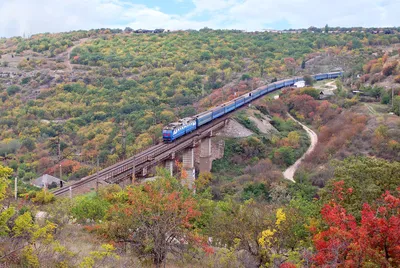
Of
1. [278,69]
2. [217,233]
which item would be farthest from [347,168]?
[278,69]

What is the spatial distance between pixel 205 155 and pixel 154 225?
32494 mm

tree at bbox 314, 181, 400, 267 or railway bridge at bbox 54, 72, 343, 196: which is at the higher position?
tree at bbox 314, 181, 400, 267

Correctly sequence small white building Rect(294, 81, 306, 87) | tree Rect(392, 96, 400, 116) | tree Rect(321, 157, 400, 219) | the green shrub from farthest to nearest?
small white building Rect(294, 81, 306, 87)
tree Rect(392, 96, 400, 116)
the green shrub
tree Rect(321, 157, 400, 219)

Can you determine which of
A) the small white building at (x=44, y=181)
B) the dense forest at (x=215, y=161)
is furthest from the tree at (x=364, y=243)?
the small white building at (x=44, y=181)

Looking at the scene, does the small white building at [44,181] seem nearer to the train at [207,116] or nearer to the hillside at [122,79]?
the hillside at [122,79]

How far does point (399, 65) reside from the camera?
57.7 meters

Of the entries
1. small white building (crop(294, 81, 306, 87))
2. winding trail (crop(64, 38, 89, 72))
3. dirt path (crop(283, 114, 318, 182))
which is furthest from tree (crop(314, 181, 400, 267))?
winding trail (crop(64, 38, 89, 72))

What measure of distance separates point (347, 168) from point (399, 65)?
48296 mm

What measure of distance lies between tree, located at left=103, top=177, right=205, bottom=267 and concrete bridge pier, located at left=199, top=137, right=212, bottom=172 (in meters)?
31.0

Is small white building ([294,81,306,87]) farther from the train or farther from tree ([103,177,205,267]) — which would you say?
tree ([103,177,205,267])

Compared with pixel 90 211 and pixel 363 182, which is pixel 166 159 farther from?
pixel 363 182

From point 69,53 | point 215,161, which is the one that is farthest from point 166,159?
point 69,53

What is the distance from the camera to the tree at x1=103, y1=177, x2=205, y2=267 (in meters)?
13.1

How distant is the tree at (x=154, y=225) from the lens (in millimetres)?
13109
